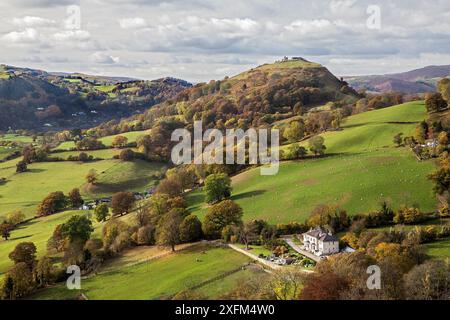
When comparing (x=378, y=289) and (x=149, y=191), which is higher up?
(x=378, y=289)

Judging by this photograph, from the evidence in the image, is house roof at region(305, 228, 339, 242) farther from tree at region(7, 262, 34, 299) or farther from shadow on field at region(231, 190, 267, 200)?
tree at region(7, 262, 34, 299)

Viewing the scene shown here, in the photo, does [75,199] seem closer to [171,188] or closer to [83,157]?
[171,188]

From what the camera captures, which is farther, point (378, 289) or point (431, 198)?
point (431, 198)

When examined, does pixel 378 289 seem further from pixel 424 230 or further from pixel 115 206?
pixel 115 206

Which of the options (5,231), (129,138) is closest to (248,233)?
(5,231)

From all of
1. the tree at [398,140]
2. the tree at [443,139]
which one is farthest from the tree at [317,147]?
the tree at [443,139]

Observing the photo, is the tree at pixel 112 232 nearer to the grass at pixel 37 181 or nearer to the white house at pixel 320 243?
the white house at pixel 320 243
